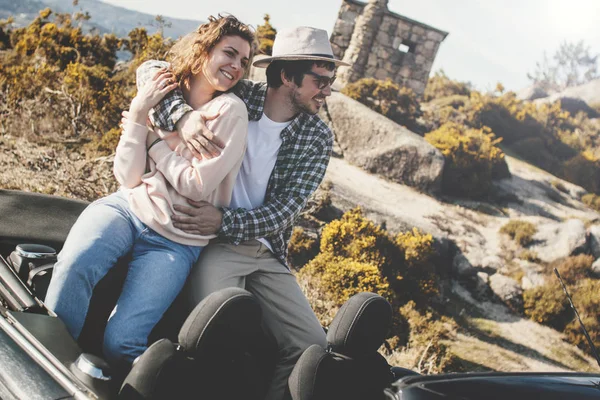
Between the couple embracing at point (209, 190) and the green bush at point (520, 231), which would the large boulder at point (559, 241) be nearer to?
the green bush at point (520, 231)

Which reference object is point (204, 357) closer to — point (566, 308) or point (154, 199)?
point (154, 199)

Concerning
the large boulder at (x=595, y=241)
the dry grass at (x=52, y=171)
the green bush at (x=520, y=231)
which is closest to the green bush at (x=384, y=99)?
the green bush at (x=520, y=231)

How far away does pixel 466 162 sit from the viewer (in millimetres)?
11211

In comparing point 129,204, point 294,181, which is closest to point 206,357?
point 129,204

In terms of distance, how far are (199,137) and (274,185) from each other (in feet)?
1.95

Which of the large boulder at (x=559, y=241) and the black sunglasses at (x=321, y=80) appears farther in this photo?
the large boulder at (x=559, y=241)

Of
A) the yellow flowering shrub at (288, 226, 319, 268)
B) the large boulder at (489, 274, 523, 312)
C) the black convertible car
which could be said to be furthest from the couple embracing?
the large boulder at (489, 274, 523, 312)

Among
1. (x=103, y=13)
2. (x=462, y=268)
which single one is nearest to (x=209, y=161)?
(x=462, y=268)

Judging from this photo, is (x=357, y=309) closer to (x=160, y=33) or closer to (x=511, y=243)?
(x=511, y=243)

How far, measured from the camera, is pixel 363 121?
1073 centimetres

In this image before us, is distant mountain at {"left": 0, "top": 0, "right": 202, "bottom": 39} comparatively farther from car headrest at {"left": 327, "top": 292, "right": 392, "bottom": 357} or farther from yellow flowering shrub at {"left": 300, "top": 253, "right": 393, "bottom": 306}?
car headrest at {"left": 327, "top": 292, "right": 392, "bottom": 357}

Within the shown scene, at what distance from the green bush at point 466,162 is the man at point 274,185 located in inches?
339

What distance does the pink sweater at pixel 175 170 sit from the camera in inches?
85.0

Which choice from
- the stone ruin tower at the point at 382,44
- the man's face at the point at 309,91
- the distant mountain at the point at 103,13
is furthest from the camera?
the distant mountain at the point at 103,13
